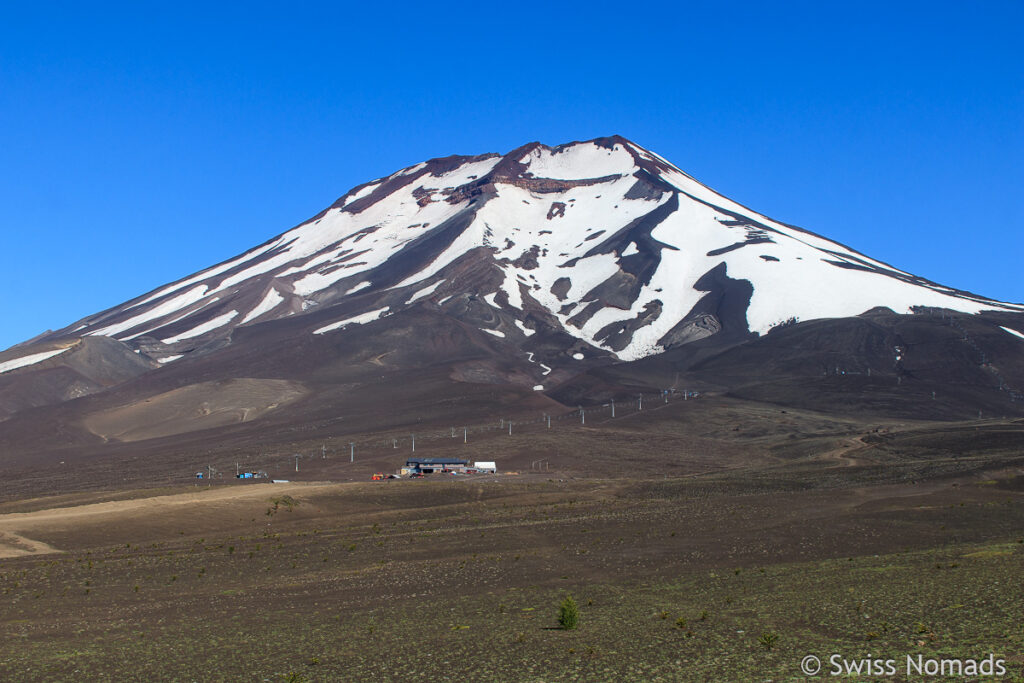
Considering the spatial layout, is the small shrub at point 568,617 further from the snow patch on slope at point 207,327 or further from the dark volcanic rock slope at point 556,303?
the snow patch on slope at point 207,327

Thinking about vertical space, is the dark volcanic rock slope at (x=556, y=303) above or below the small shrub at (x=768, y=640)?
above

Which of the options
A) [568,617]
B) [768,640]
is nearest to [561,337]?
[568,617]

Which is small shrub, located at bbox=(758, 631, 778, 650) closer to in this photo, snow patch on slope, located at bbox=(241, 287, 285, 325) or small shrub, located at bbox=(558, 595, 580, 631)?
small shrub, located at bbox=(558, 595, 580, 631)

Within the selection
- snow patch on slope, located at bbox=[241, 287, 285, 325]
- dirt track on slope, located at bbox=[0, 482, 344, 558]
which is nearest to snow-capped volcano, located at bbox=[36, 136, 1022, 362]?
snow patch on slope, located at bbox=[241, 287, 285, 325]

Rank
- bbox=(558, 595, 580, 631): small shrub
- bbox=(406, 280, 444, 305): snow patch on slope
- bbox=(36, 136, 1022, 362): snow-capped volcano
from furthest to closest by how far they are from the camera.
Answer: bbox=(406, 280, 444, 305): snow patch on slope → bbox=(36, 136, 1022, 362): snow-capped volcano → bbox=(558, 595, 580, 631): small shrub

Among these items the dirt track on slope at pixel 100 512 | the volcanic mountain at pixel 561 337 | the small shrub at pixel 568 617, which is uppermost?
the volcanic mountain at pixel 561 337

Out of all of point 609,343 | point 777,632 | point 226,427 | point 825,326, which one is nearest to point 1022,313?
point 825,326

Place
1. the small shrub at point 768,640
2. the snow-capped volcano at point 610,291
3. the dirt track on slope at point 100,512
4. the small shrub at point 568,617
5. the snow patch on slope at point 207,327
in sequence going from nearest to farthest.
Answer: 1. the small shrub at point 768,640
2. the small shrub at point 568,617
3. the dirt track on slope at point 100,512
4. the snow-capped volcano at point 610,291
5. the snow patch on slope at point 207,327

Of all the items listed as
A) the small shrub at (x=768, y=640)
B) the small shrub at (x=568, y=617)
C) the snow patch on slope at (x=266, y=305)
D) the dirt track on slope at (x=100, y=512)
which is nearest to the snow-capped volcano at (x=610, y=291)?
the snow patch on slope at (x=266, y=305)

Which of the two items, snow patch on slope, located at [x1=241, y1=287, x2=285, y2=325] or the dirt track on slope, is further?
snow patch on slope, located at [x1=241, y1=287, x2=285, y2=325]

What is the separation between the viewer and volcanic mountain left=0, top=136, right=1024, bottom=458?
125 metres

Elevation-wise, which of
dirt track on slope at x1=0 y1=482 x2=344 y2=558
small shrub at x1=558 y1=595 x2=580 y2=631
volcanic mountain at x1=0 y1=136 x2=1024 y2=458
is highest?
volcanic mountain at x1=0 y1=136 x2=1024 y2=458

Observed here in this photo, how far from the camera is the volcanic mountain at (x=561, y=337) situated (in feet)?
410

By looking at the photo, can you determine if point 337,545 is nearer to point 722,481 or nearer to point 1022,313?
point 722,481
